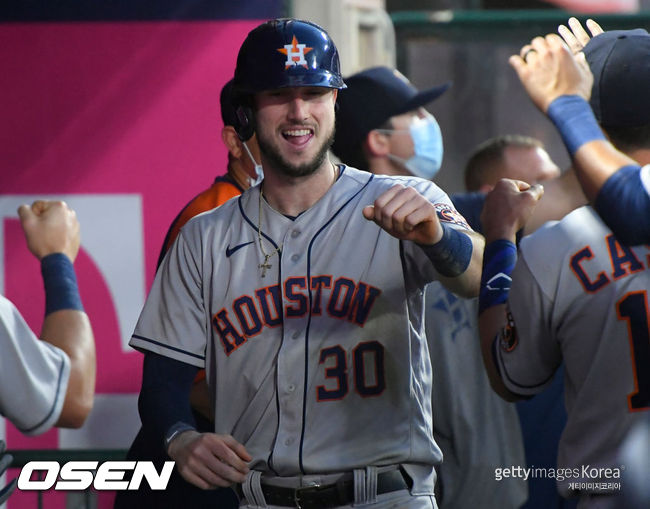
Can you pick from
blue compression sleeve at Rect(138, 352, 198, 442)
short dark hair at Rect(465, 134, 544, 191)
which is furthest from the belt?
short dark hair at Rect(465, 134, 544, 191)

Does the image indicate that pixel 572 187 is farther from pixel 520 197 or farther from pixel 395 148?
pixel 520 197

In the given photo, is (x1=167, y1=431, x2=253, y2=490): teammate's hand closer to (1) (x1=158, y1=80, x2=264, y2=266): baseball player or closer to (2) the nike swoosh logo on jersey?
(2) the nike swoosh logo on jersey

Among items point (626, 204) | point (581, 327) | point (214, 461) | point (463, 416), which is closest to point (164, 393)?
point (214, 461)

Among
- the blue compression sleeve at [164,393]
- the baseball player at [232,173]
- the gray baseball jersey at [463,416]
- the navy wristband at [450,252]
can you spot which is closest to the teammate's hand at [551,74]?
the navy wristband at [450,252]

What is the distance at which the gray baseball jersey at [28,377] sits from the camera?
9.38 feet

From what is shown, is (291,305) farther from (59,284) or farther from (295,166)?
(59,284)

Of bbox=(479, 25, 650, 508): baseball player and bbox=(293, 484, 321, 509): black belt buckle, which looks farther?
bbox=(293, 484, 321, 509): black belt buckle

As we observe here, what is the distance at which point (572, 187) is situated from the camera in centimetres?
531

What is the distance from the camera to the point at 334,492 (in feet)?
10.6

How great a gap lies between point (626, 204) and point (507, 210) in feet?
2.18

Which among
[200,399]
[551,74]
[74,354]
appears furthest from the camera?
[200,399]

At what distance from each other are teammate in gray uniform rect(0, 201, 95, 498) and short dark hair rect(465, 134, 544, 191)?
291 centimetres

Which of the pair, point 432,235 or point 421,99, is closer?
point 432,235

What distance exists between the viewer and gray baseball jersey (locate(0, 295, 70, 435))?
2859mm
